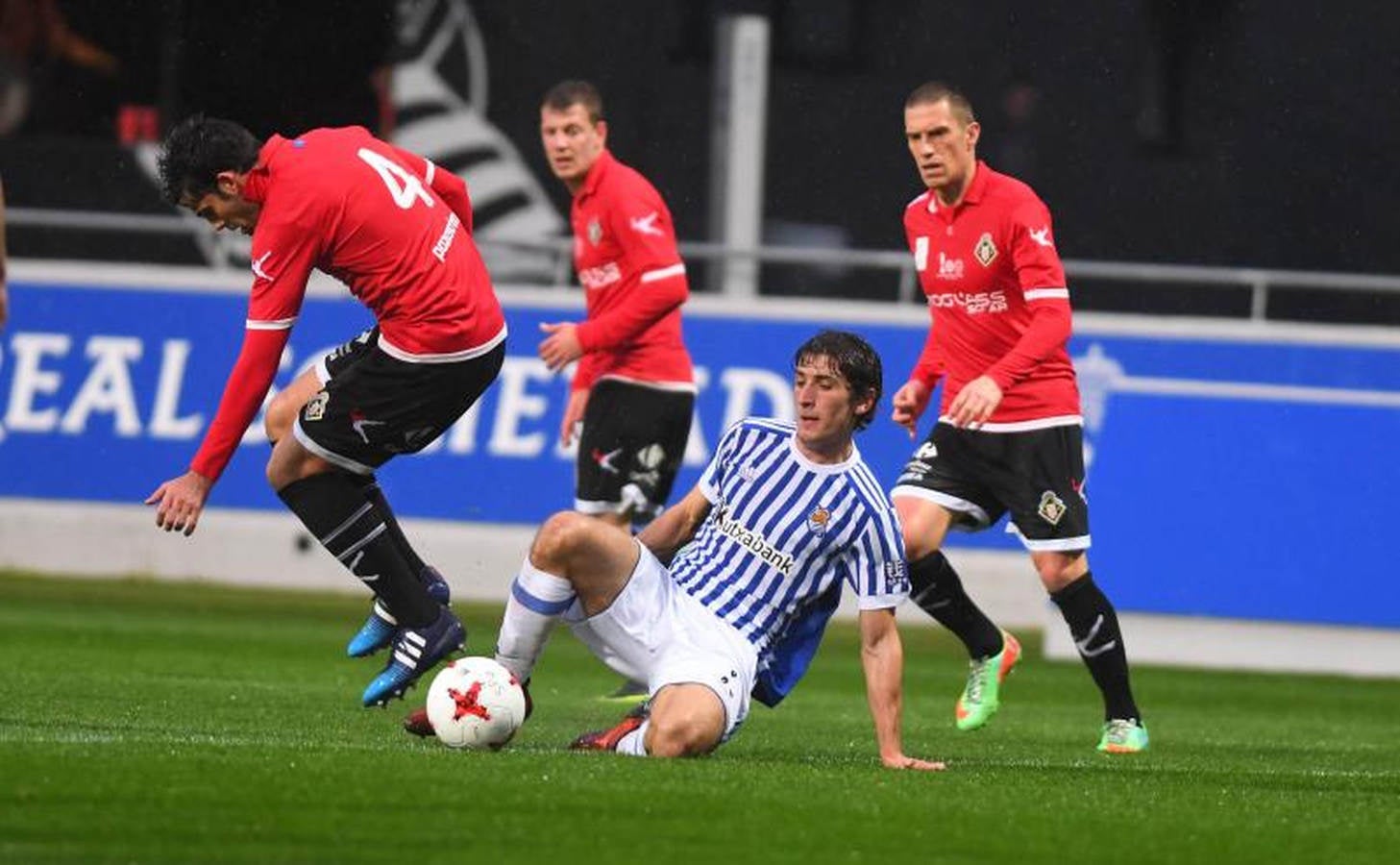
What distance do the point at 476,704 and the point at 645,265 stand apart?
4.00 meters

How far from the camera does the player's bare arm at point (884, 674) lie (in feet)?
24.5

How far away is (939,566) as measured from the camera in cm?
958

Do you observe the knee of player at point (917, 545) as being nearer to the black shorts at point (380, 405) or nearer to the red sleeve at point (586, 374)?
the black shorts at point (380, 405)

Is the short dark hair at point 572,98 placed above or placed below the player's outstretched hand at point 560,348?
above

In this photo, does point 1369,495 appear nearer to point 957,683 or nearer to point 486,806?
point 957,683

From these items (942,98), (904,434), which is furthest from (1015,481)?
(904,434)

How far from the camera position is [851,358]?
7516mm

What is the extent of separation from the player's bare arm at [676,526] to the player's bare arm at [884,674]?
608mm

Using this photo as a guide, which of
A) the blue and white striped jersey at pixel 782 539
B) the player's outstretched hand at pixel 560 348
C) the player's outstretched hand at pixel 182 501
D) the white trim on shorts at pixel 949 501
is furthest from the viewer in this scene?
the player's outstretched hand at pixel 560 348

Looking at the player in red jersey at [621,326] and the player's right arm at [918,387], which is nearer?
the player's right arm at [918,387]

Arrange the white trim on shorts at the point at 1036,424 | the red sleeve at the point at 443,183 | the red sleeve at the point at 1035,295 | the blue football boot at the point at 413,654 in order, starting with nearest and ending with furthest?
the blue football boot at the point at 413,654
the red sleeve at the point at 443,183
the red sleeve at the point at 1035,295
the white trim on shorts at the point at 1036,424

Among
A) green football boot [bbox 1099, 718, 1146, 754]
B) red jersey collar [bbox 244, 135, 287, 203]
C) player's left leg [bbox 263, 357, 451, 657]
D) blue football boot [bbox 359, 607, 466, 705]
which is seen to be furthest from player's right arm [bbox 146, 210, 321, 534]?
green football boot [bbox 1099, 718, 1146, 754]

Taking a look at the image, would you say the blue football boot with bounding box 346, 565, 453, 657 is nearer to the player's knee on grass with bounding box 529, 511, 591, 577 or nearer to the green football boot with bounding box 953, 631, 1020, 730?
the player's knee on grass with bounding box 529, 511, 591, 577

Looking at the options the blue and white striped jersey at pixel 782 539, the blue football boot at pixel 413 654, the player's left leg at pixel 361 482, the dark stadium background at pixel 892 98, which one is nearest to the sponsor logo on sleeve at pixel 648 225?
the player's left leg at pixel 361 482
